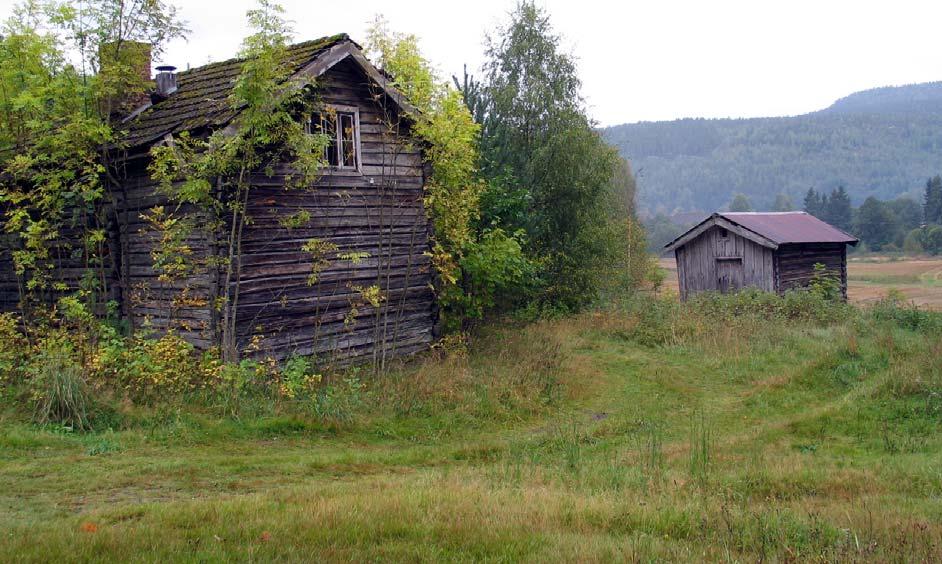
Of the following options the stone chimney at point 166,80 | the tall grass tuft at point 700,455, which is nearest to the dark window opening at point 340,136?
the stone chimney at point 166,80

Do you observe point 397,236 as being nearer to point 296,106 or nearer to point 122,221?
point 296,106

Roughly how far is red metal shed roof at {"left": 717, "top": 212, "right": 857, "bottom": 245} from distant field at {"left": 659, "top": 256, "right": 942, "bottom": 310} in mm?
5368

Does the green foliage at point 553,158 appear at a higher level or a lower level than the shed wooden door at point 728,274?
higher

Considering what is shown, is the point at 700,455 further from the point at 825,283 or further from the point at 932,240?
the point at 932,240

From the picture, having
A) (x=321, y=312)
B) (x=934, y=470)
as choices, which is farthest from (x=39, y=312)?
(x=934, y=470)

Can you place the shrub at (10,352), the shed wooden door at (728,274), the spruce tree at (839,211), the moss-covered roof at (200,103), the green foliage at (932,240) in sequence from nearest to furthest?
1. the shrub at (10,352)
2. the moss-covered roof at (200,103)
3. the shed wooden door at (728,274)
4. the green foliage at (932,240)
5. the spruce tree at (839,211)

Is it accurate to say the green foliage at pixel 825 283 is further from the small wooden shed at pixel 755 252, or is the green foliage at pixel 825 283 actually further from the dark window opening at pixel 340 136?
the dark window opening at pixel 340 136

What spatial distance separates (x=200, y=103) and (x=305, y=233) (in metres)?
3.10

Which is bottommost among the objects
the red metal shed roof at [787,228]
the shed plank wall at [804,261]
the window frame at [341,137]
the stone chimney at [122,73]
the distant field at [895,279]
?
the distant field at [895,279]

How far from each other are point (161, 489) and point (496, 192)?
13640mm

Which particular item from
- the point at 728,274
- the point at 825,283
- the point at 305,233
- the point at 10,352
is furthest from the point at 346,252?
the point at 825,283

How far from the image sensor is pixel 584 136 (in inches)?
1119

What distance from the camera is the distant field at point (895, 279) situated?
41.1 metres

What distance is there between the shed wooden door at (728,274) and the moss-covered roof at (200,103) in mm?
20232
